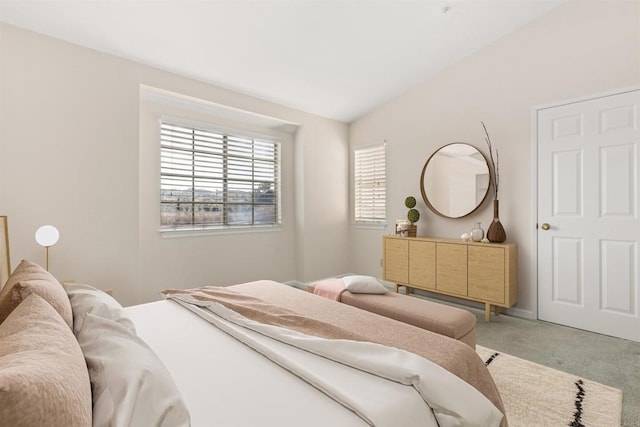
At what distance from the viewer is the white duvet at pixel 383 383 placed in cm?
98

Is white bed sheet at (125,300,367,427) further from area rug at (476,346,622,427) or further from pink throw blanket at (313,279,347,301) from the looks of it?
area rug at (476,346,622,427)

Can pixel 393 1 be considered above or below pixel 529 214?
above

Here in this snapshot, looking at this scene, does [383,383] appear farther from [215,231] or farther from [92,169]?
[215,231]

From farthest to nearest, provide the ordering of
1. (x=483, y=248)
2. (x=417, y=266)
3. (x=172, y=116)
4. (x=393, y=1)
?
(x=417, y=266), (x=172, y=116), (x=483, y=248), (x=393, y=1)

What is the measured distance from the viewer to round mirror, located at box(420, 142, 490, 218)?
3.63m

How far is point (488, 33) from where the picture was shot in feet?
11.1

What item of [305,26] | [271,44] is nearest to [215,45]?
[271,44]

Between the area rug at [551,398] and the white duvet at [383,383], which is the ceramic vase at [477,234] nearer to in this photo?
the area rug at [551,398]

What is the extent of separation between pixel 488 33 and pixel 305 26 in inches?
78.3

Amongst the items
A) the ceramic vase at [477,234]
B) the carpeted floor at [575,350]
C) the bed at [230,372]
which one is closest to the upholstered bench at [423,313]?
the bed at [230,372]

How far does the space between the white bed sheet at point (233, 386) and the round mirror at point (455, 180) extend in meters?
3.17

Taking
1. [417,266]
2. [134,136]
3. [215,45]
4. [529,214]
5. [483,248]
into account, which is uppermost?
[215,45]

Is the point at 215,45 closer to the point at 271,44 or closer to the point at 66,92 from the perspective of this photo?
the point at 271,44

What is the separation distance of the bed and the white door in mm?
2412
